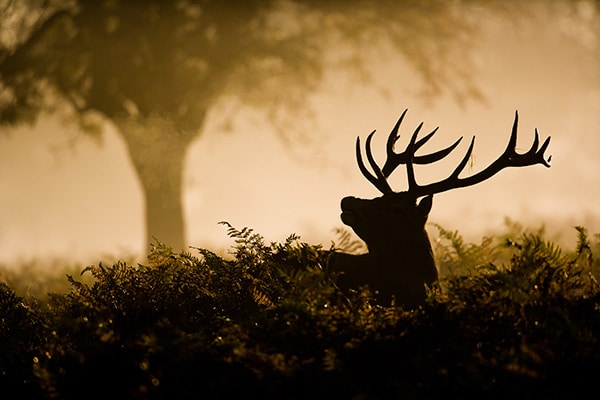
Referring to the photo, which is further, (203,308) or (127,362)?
(203,308)

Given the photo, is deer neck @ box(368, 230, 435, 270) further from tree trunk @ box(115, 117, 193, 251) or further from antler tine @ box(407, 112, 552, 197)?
tree trunk @ box(115, 117, 193, 251)

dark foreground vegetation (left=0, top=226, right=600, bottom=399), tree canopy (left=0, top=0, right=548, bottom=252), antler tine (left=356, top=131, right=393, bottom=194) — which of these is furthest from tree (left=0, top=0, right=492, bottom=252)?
dark foreground vegetation (left=0, top=226, right=600, bottom=399)

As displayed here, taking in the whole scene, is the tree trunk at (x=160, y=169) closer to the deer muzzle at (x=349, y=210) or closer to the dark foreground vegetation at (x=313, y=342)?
the deer muzzle at (x=349, y=210)

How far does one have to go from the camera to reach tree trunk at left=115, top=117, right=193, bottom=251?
19.0 m

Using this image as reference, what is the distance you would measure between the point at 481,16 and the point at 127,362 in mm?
18783

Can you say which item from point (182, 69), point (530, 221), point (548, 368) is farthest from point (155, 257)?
point (182, 69)

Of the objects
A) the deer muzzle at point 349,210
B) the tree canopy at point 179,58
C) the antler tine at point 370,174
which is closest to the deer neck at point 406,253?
the deer muzzle at point 349,210

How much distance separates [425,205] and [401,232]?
0.79 feet

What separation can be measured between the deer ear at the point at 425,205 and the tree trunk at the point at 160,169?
15.0m

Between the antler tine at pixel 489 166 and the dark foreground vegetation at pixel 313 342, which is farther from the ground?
the antler tine at pixel 489 166

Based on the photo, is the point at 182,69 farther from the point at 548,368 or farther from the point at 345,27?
the point at 548,368

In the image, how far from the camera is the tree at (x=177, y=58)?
1798cm

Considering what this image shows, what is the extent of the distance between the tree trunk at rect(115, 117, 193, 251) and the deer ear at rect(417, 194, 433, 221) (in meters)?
15.0

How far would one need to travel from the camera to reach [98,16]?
59.2 feet
